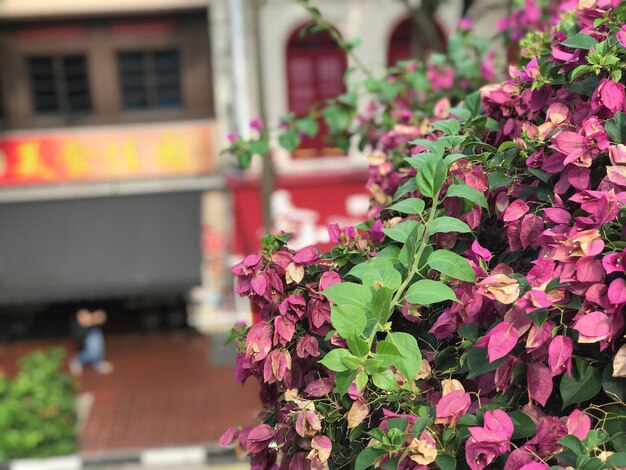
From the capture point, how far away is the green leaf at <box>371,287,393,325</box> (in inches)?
69.5

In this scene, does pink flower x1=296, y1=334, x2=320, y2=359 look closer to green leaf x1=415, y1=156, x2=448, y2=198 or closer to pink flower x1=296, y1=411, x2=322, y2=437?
pink flower x1=296, y1=411, x2=322, y2=437

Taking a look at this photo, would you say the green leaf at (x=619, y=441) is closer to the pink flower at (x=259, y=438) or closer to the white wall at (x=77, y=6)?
the pink flower at (x=259, y=438)

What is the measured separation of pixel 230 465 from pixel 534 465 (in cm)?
706

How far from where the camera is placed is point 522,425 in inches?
70.8

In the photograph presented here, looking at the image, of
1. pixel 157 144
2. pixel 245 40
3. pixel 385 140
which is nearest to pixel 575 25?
pixel 385 140

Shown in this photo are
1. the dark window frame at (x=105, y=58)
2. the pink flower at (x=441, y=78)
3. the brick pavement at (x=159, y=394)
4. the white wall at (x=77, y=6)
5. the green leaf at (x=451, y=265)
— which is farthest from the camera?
the dark window frame at (x=105, y=58)

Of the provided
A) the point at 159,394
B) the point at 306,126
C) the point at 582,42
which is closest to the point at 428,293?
the point at 582,42

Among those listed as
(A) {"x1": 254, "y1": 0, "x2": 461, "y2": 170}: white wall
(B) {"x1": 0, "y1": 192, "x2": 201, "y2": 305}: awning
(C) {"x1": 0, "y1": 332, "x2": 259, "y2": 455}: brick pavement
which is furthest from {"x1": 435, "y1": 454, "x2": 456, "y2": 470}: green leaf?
(A) {"x1": 254, "y1": 0, "x2": 461, "y2": 170}: white wall

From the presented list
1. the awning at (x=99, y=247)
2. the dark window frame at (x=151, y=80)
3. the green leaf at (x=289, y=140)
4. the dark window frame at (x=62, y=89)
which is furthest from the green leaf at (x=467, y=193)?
the dark window frame at (x=62, y=89)

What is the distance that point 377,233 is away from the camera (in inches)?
91.4

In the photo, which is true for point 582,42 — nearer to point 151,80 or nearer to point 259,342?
point 259,342

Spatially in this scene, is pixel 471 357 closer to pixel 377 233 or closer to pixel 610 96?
pixel 377 233

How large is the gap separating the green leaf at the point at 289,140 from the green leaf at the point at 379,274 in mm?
2313

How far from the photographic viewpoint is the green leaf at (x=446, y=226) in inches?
74.4
